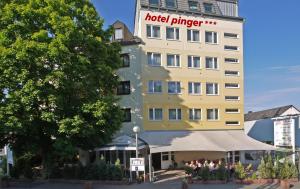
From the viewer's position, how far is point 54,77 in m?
24.6

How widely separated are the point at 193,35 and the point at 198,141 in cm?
1052

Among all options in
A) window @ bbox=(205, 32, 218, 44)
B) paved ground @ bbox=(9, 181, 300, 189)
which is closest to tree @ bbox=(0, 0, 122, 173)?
paved ground @ bbox=(9, 181, 300, 189)

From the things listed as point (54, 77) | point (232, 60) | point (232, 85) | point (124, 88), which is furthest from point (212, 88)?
point (54, 77)

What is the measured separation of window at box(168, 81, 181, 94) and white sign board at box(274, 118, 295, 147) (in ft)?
35.4

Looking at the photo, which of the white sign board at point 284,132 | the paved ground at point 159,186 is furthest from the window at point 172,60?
the paved ground at point 159,186

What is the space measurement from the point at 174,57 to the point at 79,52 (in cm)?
1261

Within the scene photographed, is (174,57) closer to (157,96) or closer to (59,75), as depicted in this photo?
(157,96)

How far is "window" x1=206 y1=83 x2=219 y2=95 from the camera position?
38966 millimetres

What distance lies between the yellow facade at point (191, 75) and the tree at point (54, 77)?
778 cm

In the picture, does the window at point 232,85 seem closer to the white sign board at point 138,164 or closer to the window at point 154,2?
the window at point 154,2

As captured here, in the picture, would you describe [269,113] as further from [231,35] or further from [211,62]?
[211,62]

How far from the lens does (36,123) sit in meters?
26.1

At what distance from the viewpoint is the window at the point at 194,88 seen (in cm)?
3816

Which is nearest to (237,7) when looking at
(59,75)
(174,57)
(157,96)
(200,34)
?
(200,34)
